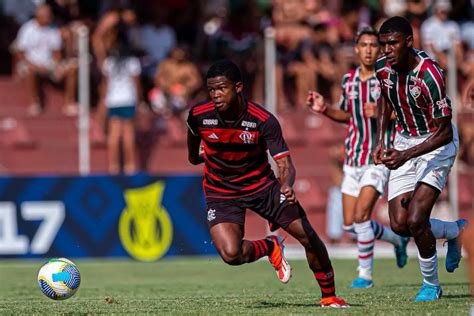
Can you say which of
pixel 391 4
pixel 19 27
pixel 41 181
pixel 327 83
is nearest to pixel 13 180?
pixel 41 181

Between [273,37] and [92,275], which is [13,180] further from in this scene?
[273,37]

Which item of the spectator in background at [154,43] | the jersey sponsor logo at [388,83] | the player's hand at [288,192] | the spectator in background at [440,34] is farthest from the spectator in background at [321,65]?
the player's hand at [288,192]

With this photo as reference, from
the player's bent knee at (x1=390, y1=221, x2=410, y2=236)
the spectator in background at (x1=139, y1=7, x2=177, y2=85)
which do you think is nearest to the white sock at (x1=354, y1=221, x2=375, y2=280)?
the player's bent knee at (x1=390, y1=221, x2=410, y2=236)

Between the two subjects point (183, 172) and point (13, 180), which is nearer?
point (13, 180)

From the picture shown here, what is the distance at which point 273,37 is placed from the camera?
19.9 meters

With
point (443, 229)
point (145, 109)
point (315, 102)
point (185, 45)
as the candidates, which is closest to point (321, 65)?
point (185, 45)

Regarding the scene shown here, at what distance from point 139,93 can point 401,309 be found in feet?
40.8

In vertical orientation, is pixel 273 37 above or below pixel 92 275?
above

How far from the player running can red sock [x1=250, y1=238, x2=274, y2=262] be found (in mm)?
2915

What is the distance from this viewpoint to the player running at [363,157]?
13094mm

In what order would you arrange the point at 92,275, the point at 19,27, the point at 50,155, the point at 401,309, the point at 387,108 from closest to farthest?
the point at 401,309 < the point at 387,108 < the point at 92,275 < the point at 50,155 < the point at 19,27

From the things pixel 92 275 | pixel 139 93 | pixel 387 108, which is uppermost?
pixel 387 108

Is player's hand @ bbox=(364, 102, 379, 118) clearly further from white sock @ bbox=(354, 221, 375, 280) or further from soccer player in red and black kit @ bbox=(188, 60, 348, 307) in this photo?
soccer player in red and black kit @ bbox=(188, 60, 348, 307)

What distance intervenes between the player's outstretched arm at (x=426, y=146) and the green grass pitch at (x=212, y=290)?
132cm
